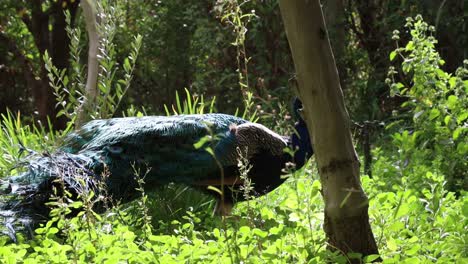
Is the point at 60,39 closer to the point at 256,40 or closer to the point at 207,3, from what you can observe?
the point at 207,3

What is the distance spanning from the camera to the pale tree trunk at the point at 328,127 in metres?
3.07

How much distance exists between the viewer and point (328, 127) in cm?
311

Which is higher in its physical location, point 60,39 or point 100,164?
point 60,39

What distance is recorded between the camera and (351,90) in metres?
10.3

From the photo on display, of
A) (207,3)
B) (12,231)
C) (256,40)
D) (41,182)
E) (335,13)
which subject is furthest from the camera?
(207,3)

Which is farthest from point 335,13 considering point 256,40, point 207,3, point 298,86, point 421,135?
point 298,86

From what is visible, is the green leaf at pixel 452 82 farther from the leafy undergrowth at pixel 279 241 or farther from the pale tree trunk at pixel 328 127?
the pale tree trunk at pixel 328 127

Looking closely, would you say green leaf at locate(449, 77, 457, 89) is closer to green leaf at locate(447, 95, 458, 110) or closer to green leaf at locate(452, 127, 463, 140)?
green leaf at locate(447, 95, 458, 110)

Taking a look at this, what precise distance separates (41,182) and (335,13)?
545 cm

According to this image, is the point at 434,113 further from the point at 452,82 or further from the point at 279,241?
the point at 279,241

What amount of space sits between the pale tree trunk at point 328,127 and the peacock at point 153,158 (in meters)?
1.10

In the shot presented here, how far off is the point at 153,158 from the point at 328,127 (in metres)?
1.74

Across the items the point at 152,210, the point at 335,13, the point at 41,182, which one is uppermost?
the point at 335,13

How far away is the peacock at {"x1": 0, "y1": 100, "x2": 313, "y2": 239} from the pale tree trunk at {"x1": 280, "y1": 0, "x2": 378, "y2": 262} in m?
1.10
